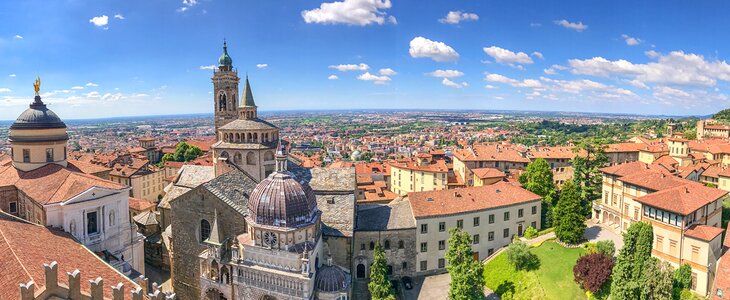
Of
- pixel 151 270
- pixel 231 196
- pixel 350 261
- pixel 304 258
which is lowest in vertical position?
pixel 151 270

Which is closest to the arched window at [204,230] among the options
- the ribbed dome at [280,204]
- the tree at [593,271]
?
the ribbed dome at [280,204]

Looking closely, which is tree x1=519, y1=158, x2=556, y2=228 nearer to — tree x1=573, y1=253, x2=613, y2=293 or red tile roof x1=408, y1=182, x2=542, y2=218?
red tile roof x1=408, y1=182, x2=542, y2=218

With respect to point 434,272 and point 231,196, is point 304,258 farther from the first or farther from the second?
point 434,272

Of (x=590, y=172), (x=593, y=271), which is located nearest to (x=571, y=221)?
(x=593, y=271)

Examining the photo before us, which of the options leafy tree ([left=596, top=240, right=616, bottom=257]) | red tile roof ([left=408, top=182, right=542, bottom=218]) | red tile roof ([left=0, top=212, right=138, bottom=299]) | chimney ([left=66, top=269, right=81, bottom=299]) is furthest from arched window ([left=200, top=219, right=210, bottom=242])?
leafy tree ([left=596, top=240, right=616, bottom=257])

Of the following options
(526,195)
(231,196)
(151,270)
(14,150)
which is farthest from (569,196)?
(14,150)

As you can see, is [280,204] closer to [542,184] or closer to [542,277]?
[542,277]

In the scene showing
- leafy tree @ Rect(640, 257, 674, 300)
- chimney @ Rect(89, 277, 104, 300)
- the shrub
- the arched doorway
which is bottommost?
the arched doorway
